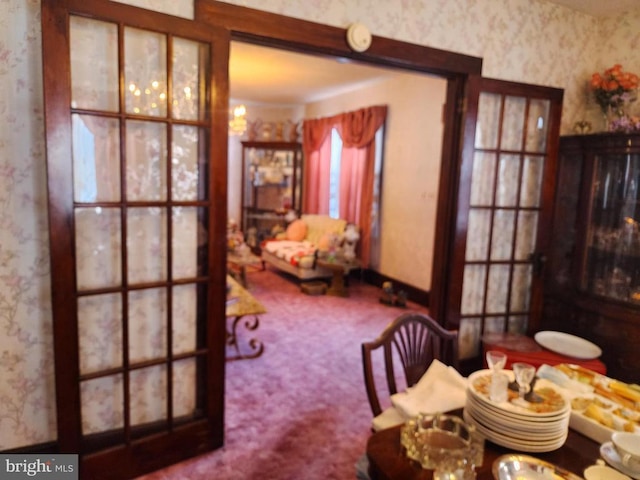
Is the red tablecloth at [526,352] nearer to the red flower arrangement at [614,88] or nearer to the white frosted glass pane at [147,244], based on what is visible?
the red flower arrangement at [614,88]

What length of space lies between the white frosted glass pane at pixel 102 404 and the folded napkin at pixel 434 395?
135 centimetres

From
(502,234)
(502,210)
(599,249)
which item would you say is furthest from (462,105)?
(599,249)

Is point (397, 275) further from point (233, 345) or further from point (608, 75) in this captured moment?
point (608, 75)

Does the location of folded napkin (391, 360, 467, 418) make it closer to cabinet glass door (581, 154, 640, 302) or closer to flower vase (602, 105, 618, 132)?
cabinet glass door (581, 154, 640, 302)

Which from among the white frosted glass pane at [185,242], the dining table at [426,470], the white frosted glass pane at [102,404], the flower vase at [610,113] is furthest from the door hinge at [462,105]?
the white frosted glass pane at [102,404]

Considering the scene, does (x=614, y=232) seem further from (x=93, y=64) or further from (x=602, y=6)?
(x=93, y=64)

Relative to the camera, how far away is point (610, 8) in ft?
9.75

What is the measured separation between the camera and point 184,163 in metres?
2.07

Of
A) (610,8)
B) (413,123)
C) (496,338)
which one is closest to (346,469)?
(496,338)

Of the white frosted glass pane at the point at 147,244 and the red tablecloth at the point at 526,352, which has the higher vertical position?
the white frosted glass pane at the point at 147,244

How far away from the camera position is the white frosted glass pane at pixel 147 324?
2053mm

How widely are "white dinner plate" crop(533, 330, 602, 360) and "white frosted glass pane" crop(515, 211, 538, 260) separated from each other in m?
0.60

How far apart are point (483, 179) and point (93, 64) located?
2.41 metres

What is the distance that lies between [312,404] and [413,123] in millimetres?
3602
